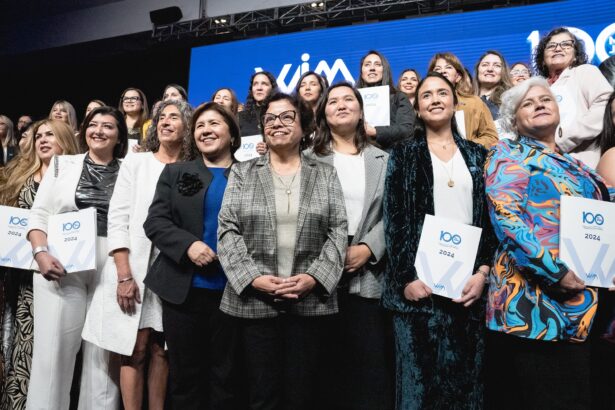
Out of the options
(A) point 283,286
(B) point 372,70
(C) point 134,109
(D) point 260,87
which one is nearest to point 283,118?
(A) point 283,286

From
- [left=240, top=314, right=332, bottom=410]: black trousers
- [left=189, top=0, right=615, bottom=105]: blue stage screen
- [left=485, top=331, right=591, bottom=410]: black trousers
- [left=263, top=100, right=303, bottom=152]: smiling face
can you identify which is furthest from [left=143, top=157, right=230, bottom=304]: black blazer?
[left=189, top=0, right=615, bottom=105]: blue stage screen

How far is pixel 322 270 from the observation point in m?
1.89

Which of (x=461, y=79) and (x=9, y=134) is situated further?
(x=9, y=134)

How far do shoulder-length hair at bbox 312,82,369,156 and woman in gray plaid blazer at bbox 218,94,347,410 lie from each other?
308mm

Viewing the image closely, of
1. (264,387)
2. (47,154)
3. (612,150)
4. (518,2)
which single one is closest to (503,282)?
(612,150)

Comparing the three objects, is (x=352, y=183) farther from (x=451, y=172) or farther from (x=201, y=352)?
(x=201, y=352)

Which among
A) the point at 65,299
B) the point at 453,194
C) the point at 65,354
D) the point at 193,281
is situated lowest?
the point at 65,354

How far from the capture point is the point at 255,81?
3.78 metres

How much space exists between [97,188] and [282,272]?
1338mm

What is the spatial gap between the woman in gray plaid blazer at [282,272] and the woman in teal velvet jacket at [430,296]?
9.8 inches

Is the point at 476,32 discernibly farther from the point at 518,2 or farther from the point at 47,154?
the point at 47,154

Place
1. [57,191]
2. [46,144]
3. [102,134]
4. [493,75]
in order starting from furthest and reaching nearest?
[493,75]
[46,144]
[102,134]
[57,191]

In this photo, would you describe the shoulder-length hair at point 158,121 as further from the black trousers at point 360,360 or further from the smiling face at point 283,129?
the black trousers at point 360,360

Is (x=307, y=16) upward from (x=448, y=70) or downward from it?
upward
